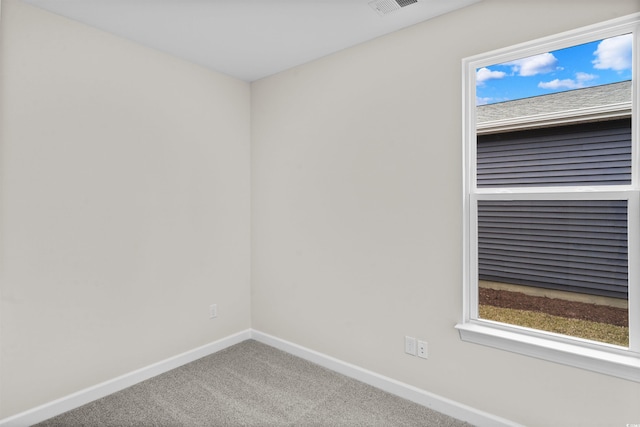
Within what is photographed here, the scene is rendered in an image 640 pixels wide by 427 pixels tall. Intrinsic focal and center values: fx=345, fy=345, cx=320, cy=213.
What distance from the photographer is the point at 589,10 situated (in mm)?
1730

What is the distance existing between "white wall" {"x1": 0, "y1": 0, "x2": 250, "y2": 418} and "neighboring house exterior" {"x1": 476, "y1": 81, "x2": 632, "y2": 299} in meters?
2.17

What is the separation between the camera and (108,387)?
238cm

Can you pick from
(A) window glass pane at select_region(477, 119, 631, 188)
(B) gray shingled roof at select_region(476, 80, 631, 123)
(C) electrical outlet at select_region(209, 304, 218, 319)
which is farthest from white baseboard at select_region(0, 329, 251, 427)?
(B) gray shingled roof at select_region(476, 80, 631, 123)

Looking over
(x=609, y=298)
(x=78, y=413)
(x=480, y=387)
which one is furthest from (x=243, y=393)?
(x=609, y=298)

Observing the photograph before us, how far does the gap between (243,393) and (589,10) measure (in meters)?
3.03

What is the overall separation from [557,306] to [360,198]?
1.37m

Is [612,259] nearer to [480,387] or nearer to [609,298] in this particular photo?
[609,298]

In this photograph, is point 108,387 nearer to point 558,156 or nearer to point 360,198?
point 360,198

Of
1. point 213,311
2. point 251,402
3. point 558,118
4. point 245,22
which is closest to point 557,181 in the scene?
point 558,118

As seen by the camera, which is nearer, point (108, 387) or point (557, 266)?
point (557, 266)

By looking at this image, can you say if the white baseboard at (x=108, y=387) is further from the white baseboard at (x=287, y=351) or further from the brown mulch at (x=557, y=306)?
the brown mulch at (x=557, y=306)

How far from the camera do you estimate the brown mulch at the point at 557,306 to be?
1757 millimetres

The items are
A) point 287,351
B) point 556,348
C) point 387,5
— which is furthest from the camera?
point 287,351

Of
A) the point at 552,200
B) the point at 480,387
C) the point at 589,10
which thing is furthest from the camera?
the point at 480,387
